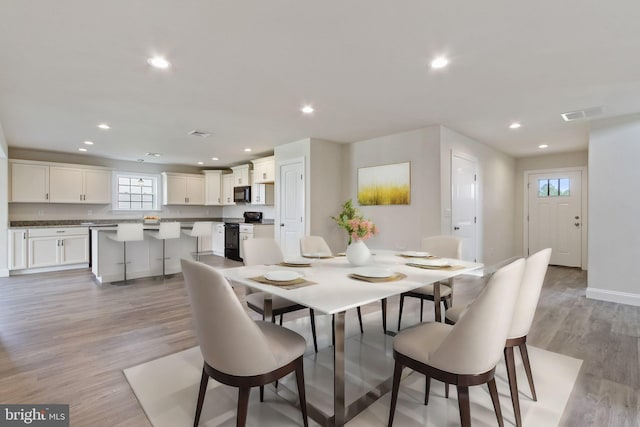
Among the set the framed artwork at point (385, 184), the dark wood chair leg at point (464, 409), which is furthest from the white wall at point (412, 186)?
the dark wood chair leg at point (464, 409)

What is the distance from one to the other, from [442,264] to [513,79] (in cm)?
186

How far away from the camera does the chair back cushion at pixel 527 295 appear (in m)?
1.67

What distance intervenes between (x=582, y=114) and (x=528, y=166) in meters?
3.20

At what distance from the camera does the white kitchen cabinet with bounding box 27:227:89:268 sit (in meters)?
5.46

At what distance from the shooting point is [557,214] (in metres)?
6.23

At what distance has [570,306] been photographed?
3.63 metres

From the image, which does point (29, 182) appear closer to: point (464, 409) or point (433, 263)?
point (433, 263)

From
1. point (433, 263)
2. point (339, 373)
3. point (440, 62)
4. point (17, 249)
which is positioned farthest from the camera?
point (17, 249)

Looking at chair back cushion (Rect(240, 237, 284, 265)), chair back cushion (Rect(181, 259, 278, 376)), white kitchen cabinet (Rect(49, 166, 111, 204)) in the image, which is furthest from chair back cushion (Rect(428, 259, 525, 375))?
white kitchen cabinet (Rect(49, 166, 111, 204))

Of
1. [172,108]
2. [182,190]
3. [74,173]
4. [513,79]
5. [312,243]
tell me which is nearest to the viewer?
[513,79]

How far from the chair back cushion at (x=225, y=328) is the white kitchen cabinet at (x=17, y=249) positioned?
6.03m

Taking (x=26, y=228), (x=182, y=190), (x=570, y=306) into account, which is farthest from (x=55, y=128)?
(x=570, y=306)

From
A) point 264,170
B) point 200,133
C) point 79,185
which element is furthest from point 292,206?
point 79,185

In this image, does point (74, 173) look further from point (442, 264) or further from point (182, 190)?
point (442, 264)
